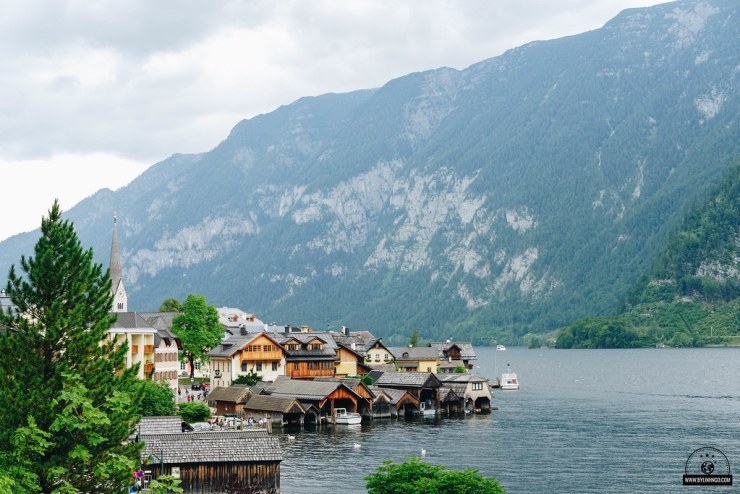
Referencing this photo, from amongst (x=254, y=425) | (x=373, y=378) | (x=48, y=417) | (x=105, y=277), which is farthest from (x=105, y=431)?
(x=373, y=378)

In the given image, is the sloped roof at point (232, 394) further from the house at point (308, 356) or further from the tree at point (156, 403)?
the tree at point (156, 403)

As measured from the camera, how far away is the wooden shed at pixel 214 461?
2877 inches

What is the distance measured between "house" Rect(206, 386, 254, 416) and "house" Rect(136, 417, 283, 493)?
190 ft

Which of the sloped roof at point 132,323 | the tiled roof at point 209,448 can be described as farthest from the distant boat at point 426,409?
the tiled roof at point 209,448

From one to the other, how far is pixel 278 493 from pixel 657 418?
82405 millimetres

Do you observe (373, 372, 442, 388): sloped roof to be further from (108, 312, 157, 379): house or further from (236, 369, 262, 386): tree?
(108, 312, 157, 379): house

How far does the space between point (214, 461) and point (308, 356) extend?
286ft

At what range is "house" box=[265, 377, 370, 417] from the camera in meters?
134

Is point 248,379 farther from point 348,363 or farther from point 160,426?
point 160,426

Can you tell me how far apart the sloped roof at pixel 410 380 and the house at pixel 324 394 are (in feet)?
45.7

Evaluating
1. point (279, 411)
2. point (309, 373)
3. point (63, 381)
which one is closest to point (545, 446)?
point (279, 411)

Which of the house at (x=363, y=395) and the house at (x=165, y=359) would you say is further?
the house at (x=363, y=395)

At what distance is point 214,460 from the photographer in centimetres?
7394

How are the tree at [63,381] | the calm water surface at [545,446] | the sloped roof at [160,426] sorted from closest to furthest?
1. the tree at [63,381]
2. the sloped roof at [160,426]
3. the calm water surface at [545,446]
